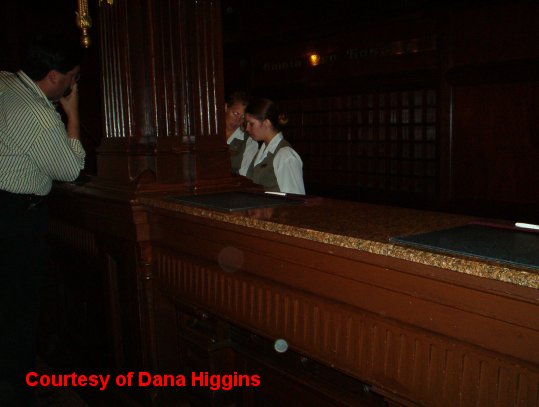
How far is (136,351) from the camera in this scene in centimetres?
213

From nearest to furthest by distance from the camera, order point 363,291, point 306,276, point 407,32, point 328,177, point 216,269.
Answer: point 363,291 → point 306,276 → point 216,269 → point 407,32 → point 328,177

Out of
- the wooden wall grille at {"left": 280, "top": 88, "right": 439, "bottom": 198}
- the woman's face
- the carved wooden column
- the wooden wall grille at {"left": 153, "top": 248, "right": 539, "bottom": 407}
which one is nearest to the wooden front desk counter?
the wooden wall grille at {"left": 153, "top": 248, "right": 539, "bottom": 407}

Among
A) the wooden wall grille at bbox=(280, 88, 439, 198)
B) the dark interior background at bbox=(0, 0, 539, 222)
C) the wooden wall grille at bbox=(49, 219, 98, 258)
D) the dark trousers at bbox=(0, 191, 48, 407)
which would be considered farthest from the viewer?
the wooden wall grille at bbox=(280, 88, 439, 198)

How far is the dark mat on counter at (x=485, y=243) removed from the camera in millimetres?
982

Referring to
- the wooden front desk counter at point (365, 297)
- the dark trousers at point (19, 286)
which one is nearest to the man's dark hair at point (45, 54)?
the dark trousers at point (19, 286)

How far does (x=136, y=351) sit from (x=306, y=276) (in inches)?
41.7

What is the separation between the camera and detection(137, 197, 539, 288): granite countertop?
959 millimetres

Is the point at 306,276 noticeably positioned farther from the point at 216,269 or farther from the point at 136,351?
the point at 136,351

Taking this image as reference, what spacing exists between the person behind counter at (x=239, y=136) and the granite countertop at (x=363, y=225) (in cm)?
175

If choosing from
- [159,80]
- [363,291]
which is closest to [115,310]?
[159,80]

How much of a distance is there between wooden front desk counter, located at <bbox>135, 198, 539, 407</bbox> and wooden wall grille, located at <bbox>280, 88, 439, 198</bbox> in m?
3.34

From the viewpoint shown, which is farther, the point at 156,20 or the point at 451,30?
the point at 451,30

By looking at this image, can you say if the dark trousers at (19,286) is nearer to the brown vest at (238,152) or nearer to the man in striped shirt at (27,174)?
the man in striped shirt at (27,174)

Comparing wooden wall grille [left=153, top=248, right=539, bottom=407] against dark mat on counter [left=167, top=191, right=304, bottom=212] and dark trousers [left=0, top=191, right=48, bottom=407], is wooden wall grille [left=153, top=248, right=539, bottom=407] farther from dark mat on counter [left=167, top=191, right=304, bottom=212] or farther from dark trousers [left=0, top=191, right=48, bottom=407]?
dark trousers [left=0, top=191, right=48, bottom=407]
